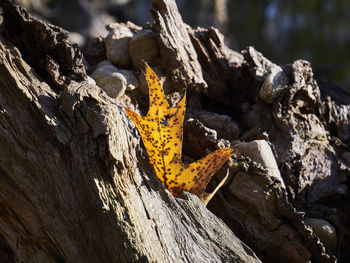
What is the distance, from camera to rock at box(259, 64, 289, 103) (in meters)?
2.12

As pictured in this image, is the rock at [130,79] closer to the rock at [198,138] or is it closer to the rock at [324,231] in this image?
the rock at [198,138]

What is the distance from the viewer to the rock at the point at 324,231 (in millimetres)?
1878

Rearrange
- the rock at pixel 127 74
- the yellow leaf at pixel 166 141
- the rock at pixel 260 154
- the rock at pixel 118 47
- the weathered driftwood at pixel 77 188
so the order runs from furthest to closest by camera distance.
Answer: the rock at pixel 118 47
the rock at pixel 127 74
the rock at pixel 260 154
the yellow leaf at pixel 166 141
the weathered driftwood at pixel 77 188

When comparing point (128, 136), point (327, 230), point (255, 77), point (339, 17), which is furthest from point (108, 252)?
point (339, 17)

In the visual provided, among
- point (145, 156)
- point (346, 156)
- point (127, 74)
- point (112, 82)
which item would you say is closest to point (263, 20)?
point (346, 156)

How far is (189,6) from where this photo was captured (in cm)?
1052

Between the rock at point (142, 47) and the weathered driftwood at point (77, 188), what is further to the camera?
the rock at point (142, 47)

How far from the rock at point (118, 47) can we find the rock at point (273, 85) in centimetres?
71

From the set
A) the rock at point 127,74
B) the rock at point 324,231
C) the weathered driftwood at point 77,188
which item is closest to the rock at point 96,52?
the rock at point 127,74

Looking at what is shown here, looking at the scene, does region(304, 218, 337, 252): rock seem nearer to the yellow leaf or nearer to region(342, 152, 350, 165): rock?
region(342, 152, 350, 165): rock

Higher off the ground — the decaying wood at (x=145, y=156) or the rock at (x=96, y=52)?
the rock at (x=96, y=52)

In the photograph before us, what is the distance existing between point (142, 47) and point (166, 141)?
778mm

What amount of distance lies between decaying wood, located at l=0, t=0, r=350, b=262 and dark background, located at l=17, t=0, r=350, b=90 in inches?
264

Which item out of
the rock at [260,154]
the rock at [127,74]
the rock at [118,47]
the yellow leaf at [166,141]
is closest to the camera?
the yellow leaf at [166,141]
